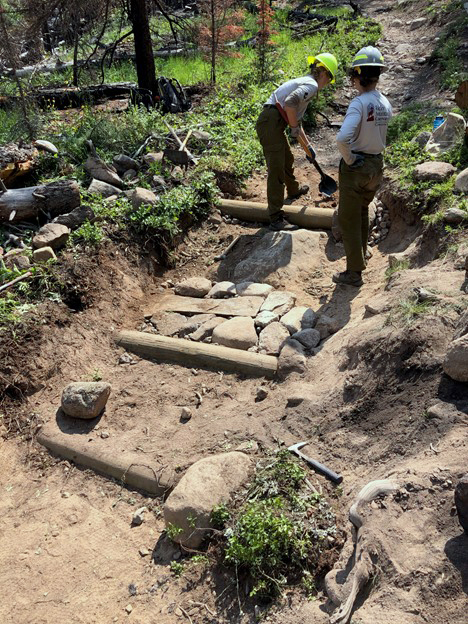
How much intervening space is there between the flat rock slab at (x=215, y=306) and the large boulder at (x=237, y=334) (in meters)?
0.21

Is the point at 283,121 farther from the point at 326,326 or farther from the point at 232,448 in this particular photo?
the point at 232,448

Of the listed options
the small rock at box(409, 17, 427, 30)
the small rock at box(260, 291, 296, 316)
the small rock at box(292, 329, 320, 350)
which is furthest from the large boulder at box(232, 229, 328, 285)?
the small rock at box(409, 17, 427, 30)

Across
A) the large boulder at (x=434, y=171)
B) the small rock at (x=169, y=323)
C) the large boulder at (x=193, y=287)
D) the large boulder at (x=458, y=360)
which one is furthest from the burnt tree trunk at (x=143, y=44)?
the large boulder at (x=458, y=360)

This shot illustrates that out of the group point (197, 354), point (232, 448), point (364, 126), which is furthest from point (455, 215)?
point (232, 448)

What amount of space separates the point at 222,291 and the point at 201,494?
2994mm

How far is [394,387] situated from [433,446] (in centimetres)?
69

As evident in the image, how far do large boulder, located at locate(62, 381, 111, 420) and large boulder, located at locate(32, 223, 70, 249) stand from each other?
1874 millimetres

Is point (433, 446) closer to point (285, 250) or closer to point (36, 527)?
point (36, 527)

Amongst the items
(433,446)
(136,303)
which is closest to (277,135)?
(136,303)

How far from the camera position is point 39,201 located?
686 cm

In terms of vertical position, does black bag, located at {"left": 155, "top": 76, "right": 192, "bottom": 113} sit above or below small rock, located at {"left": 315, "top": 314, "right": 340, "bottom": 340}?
above

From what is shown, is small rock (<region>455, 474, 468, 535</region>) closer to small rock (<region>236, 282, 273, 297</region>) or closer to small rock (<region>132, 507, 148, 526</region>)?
small rock (<region>132, 507, 148, 526</region>)

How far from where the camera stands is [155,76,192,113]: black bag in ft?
33.8

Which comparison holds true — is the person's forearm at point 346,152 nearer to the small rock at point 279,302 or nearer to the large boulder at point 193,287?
the small rock at point 279,302
